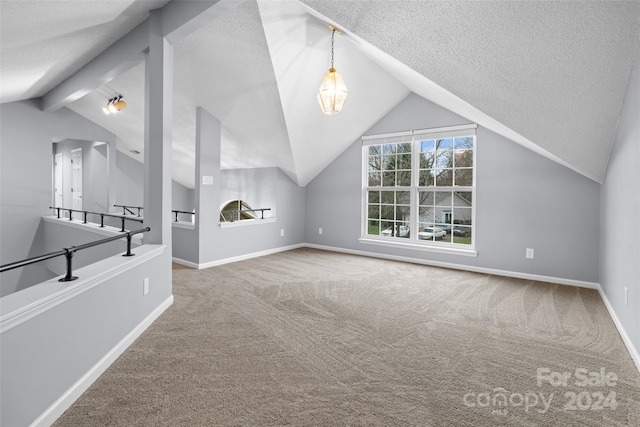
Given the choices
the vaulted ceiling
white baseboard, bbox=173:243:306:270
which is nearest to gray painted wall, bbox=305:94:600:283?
the vaulted ceiling

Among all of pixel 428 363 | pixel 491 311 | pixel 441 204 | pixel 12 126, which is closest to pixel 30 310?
pixel 428 363

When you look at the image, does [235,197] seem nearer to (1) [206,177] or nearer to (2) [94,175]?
(1) [206,177]

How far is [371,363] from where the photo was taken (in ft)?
7.13

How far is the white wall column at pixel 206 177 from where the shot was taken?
15.7ft

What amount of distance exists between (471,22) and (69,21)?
3.29 m

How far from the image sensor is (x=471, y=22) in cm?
231

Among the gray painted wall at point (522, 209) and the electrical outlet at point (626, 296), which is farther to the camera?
the gray painted wall at point (522, 209)

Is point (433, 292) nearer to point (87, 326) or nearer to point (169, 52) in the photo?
point (87, 326)

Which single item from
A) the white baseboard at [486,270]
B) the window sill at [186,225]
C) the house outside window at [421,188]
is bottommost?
the white baseboard at [486,270]

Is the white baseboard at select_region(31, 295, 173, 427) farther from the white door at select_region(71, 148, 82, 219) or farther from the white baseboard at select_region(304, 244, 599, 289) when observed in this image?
the white door at select_region(71, 148, 82, 219)

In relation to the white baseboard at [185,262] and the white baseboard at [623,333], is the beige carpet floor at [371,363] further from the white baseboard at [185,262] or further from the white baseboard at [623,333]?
the white baseboard at [185,262]

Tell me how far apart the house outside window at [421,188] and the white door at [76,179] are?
6990mm

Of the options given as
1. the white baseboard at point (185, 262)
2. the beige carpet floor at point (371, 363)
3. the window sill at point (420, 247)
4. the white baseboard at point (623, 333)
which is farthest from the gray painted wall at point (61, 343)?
the window sill at point (420, 247)

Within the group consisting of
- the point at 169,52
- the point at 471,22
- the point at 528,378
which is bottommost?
the point at 528,378
